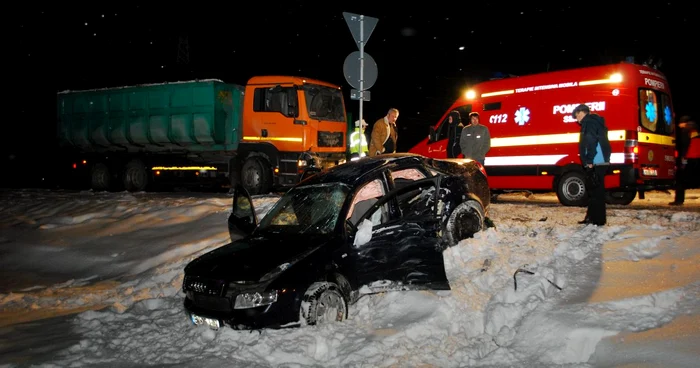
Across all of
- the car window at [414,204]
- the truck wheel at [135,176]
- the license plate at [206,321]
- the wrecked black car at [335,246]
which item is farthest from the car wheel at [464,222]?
the truck wheel at [135,176]

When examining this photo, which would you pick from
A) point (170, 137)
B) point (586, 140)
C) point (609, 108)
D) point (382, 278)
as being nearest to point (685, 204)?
point (609, 108)

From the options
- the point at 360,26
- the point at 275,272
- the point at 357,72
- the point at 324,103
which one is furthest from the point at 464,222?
the point at 324,103

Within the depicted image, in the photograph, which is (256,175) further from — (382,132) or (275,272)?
(275,272)

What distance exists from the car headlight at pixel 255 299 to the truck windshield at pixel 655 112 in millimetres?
8462

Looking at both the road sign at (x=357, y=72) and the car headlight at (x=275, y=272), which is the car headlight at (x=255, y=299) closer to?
the car headlight at (x=275, y=272)

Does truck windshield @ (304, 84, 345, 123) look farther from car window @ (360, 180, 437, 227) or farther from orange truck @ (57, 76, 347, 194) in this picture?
car window @ (360, 180, 437, 227)

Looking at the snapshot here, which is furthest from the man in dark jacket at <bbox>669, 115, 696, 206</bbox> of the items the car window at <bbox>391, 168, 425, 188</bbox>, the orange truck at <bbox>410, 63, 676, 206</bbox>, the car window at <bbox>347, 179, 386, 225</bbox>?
the car window at <bbox>347, 179, 386, 225</bbox>

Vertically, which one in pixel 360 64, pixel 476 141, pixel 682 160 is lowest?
pixel 682 160

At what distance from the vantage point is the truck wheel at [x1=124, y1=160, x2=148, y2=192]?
17.4 m

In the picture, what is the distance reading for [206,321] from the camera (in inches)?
189

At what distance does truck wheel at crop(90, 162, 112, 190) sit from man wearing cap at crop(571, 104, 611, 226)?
50.5ft

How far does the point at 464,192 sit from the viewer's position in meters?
6.36

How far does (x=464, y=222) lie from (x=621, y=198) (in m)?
6.93

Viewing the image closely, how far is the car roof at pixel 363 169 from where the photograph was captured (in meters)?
5.68
